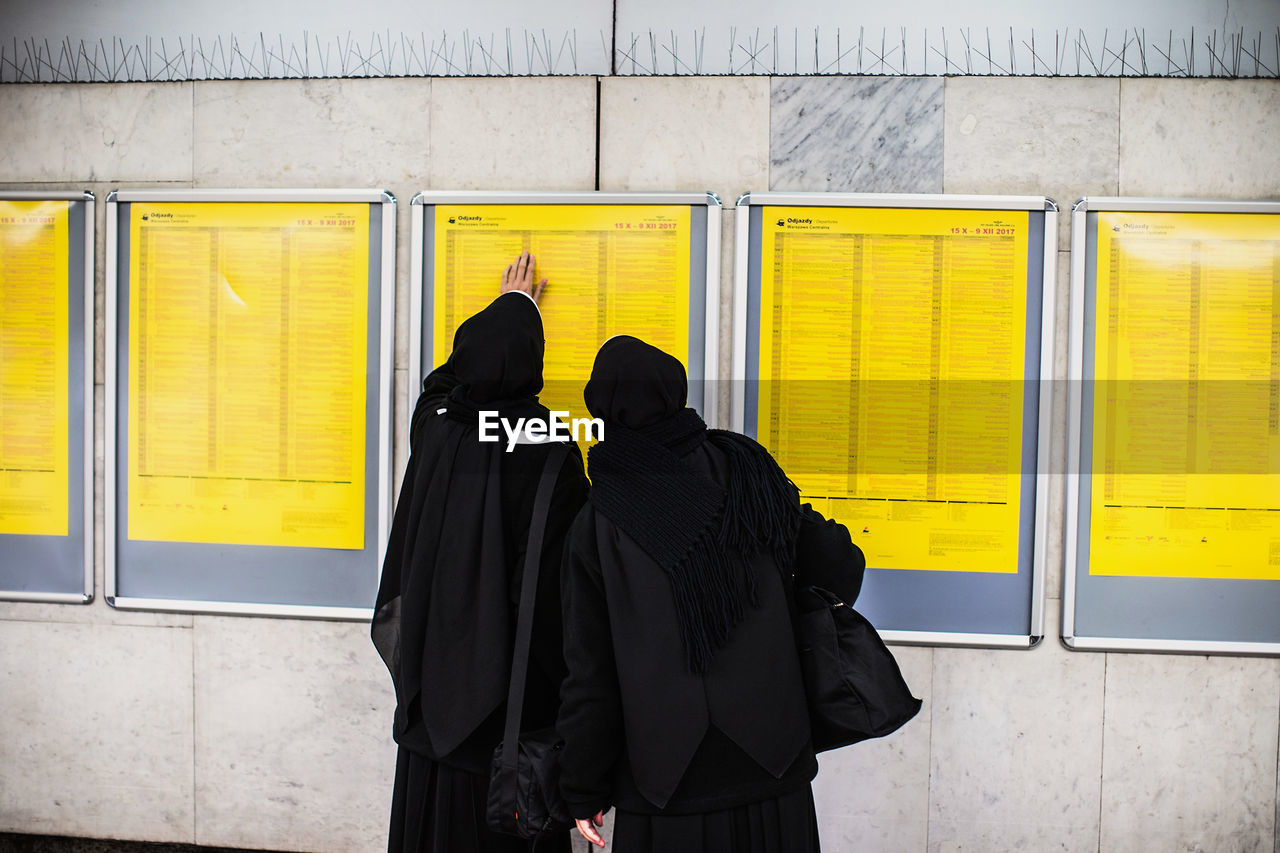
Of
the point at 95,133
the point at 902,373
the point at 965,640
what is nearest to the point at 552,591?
the point at 902,373

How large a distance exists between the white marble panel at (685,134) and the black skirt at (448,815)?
1.81 m

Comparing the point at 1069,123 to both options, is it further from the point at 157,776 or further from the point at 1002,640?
the point at 157,776

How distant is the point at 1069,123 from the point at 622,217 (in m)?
1.46

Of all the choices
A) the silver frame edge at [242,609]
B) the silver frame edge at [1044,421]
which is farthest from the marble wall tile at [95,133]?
the silver frame edge at [1044,421]

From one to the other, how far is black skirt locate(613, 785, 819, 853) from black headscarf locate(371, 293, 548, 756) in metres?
0.43

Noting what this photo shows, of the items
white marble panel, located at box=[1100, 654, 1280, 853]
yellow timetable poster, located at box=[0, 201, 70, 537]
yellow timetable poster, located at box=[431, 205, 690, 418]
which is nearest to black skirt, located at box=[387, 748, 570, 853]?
yellow timetable poster, located at box=[431, 205, 690, 418]

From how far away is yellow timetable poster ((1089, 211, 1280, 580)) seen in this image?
2.39 meters

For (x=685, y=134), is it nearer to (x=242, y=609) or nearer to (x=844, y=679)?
(x=844, y=679)

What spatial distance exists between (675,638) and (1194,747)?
80.6 inches

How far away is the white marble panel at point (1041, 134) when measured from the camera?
242cm

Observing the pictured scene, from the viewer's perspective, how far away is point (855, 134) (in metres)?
2.45

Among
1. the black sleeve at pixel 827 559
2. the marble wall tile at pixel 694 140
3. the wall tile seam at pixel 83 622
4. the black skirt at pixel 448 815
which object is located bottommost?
the black skirt at pixel 448 815

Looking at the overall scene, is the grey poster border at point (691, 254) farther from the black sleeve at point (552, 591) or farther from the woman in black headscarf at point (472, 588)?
the black sleeve at point (552, 591)

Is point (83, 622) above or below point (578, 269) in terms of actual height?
below
